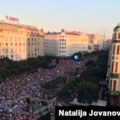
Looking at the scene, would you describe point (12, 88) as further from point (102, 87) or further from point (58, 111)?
point (58, 111)

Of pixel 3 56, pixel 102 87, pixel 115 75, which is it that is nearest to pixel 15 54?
pixel 3 56

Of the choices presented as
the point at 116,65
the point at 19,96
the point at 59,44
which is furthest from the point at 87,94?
the point at 59,44

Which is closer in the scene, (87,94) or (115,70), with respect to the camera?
(87,94)

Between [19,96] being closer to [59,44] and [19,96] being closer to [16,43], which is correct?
[16,43]

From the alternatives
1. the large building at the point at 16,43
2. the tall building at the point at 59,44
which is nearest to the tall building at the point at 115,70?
the large building at the point at 16,43

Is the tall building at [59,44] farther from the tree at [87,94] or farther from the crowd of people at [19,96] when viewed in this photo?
the tree at [87,94]

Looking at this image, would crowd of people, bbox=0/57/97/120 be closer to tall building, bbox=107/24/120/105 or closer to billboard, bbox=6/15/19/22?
tall building, bbox=107/24/120/105

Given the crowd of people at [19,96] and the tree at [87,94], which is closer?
the crowd of people at [19,96]

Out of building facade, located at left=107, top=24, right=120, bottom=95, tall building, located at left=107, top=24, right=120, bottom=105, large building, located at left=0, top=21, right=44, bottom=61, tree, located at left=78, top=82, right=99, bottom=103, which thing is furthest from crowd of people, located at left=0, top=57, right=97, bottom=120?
large building, located at left=0, top=21, right=44, bottom=61
